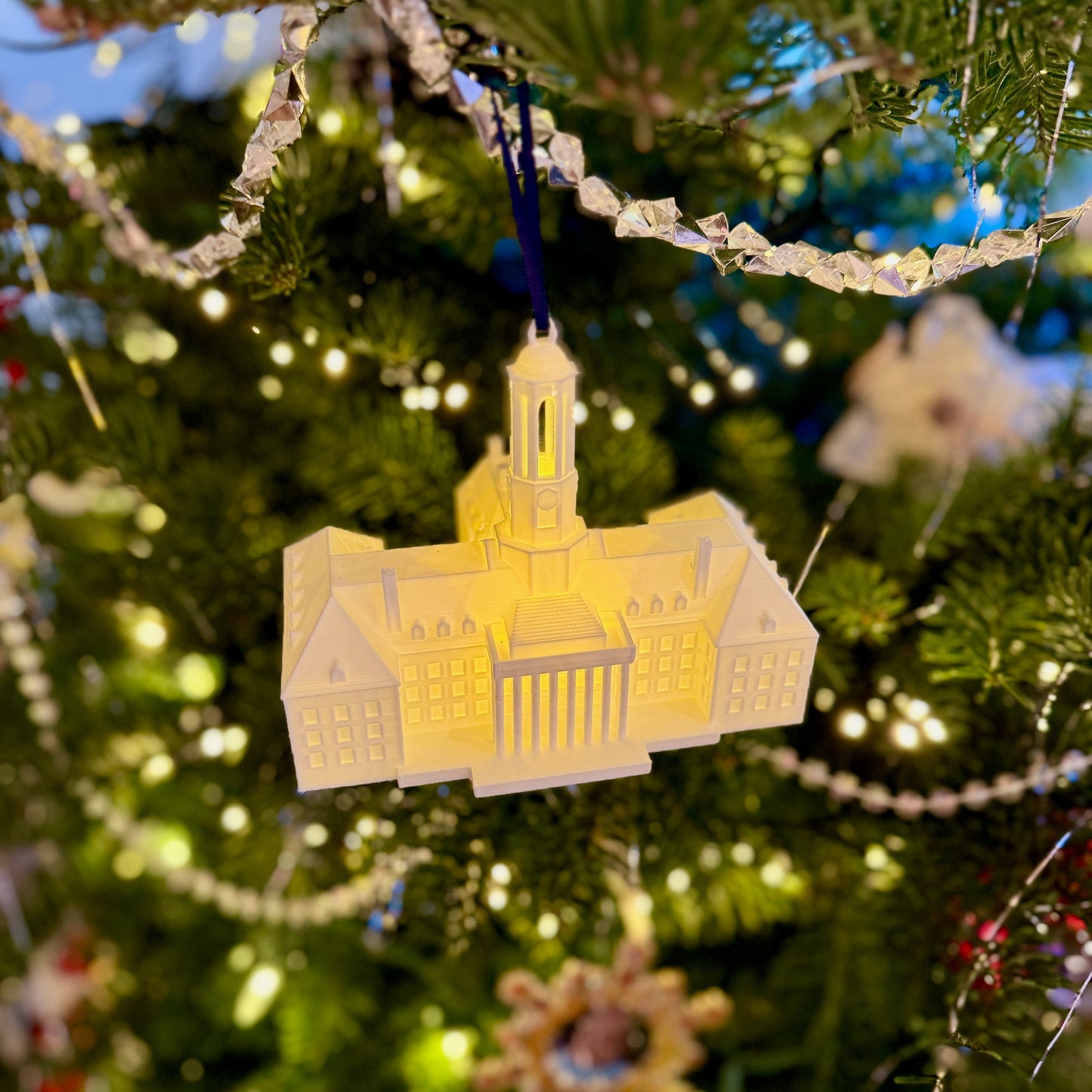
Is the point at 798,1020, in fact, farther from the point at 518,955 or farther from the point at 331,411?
the point at 331,411

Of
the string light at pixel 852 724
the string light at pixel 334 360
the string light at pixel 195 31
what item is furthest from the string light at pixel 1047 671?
the string light at pixel 195 31

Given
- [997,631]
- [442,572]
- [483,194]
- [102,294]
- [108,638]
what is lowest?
[108,638]

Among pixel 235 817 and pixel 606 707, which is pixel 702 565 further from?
pixel 235 817

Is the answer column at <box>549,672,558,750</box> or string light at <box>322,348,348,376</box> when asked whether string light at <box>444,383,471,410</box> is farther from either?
column at <box>549,672,558,750</box>

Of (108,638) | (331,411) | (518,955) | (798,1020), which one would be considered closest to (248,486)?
(331,411)

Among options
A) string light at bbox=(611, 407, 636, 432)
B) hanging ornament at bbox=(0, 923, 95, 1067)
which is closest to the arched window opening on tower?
string light at bbox=(611, 407, 636, 432)

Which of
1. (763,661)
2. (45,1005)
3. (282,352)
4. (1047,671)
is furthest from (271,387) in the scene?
(45,1005)

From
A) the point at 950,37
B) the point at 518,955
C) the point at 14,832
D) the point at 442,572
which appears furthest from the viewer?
the point at 14,832
